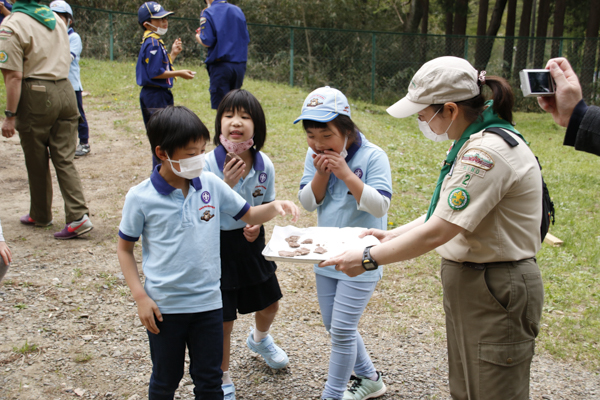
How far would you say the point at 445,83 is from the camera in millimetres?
2059

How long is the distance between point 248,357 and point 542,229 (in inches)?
85.9

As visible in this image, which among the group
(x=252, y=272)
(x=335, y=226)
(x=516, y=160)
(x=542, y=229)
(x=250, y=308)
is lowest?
(x=250, y=308)

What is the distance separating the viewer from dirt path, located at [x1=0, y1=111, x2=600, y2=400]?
3.19 m

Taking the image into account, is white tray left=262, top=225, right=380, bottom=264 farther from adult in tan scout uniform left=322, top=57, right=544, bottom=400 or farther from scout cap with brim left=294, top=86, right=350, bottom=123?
scout cap with brim left=294, top=86, right=350, bottom=123

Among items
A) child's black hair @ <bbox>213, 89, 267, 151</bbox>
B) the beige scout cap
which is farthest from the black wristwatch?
child's black hair @ <bbox>213, 89, 267, 151</bbox>

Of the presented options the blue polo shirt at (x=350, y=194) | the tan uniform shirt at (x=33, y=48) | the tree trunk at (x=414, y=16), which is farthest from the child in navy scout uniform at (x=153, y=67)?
the tree trunk at (x=414, y=16)

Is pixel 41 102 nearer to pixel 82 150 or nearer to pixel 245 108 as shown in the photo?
pixel 245 108

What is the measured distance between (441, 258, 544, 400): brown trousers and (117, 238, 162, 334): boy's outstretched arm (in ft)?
4.30

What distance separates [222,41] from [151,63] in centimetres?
165

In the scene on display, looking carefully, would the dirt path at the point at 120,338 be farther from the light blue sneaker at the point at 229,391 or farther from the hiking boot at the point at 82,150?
the hiking boot at the point at 82,150

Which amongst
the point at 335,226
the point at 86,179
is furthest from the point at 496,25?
the point at 335,226

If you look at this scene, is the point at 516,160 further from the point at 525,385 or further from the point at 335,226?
the point at 335,226

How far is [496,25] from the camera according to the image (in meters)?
19.7

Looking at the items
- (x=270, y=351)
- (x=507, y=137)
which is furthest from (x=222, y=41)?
(x=507, y=137)
